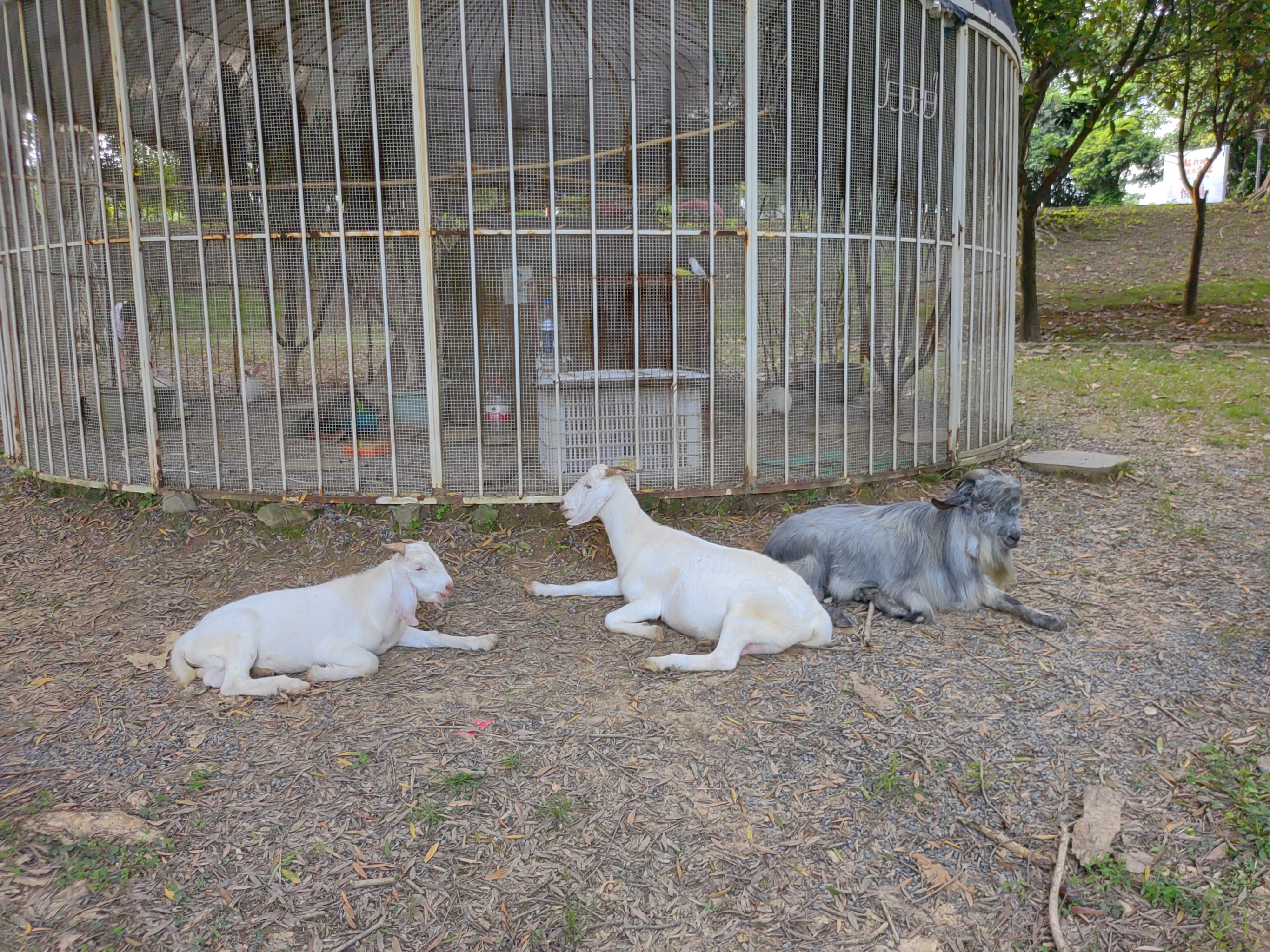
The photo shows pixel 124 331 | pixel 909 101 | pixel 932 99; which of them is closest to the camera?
pixel 124 331

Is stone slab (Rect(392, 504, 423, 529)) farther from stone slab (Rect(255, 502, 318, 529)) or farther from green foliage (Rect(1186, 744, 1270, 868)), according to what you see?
green foliage (Rect(1186, 744, 1270, 868))

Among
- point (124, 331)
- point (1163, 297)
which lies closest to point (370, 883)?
point (124, 331)

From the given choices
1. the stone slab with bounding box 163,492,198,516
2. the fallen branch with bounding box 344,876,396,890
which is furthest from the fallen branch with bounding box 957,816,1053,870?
the stone slab with bounding box 163,492,198,516

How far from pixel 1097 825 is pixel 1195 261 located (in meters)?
18.0

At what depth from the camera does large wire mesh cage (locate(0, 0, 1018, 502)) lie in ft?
19.7

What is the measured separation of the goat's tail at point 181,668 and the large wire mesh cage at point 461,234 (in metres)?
2.12

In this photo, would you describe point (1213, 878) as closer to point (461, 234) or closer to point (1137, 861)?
point (1137, 861)

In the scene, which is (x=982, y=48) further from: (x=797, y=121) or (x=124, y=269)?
Answer: (x=124, y=269)

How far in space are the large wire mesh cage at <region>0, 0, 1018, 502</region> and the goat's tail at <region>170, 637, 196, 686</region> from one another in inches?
83.5

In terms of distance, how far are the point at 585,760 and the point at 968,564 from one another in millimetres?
2627

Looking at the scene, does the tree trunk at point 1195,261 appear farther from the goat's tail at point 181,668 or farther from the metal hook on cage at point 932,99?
the goat's tail at point 181,668

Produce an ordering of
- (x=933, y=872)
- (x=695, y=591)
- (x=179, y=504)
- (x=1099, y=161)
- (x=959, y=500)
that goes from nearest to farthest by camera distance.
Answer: (x=933, y=872), (x=695, y=591), (x=959, y=500), (x=179, y=504), (x=1099, y=161)

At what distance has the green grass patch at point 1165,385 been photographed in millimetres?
10258

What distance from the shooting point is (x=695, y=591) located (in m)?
4.64
